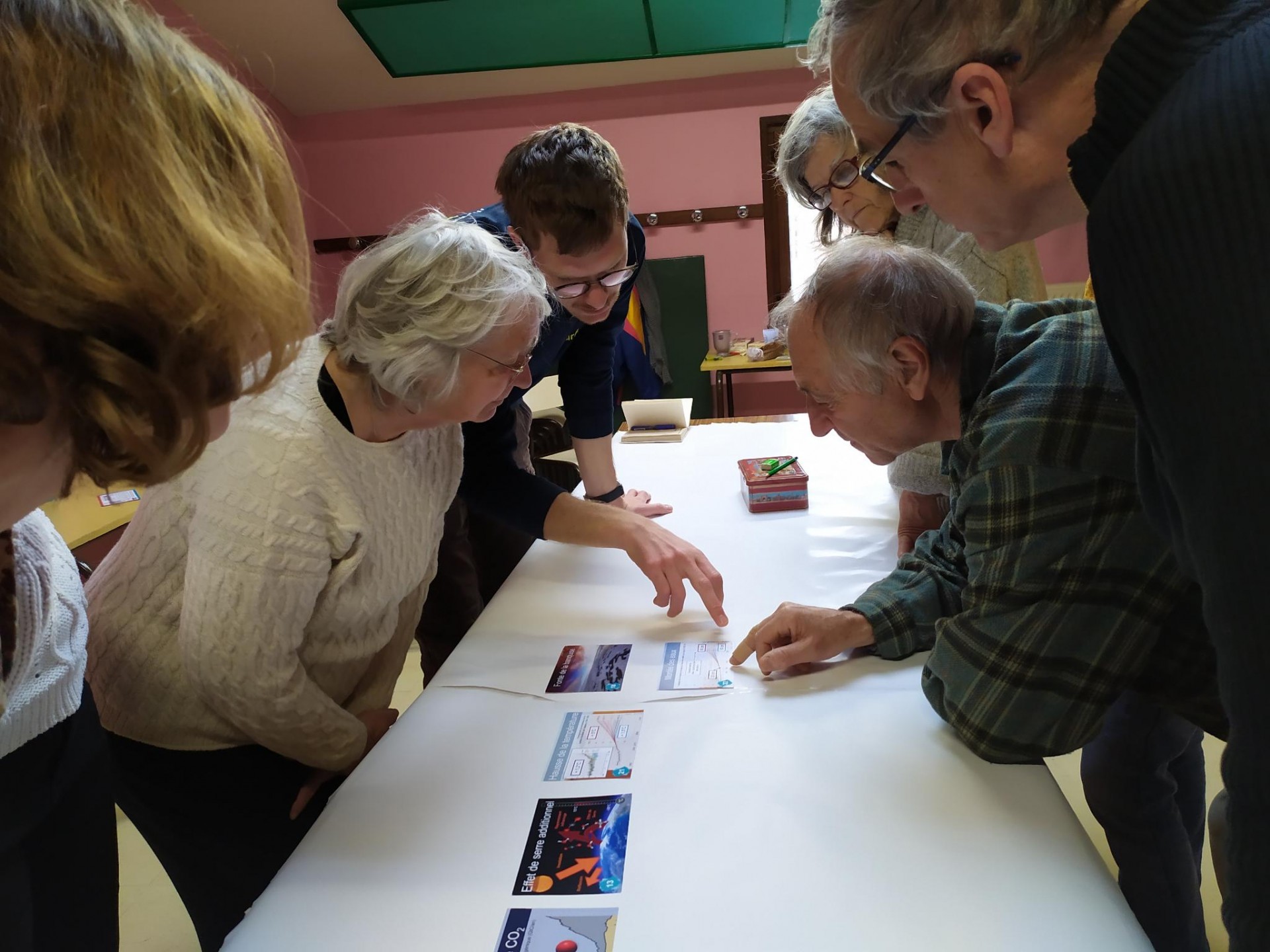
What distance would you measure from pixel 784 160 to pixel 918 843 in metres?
1.52

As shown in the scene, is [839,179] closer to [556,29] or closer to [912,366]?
[912,366]

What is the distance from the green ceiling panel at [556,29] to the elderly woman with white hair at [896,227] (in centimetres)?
274

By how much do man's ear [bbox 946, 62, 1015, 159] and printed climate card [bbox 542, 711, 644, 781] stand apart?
75 cm

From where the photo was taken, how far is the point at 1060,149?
2.15 ft

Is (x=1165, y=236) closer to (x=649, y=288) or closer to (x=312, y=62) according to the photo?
(x=649, y=288)

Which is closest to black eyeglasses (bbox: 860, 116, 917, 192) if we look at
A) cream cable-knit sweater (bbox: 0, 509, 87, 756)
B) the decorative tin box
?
the decorative tin box

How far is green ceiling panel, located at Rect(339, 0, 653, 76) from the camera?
4.09 m

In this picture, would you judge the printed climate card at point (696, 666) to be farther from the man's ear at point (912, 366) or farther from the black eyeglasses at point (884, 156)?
the black eyeglasses at point (884, 156)

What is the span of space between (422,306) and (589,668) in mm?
587

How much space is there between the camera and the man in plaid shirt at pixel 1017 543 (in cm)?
84

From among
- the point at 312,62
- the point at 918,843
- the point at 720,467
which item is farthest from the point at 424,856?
the point at 312,62

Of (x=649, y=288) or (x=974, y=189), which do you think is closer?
(x=974, y=189)

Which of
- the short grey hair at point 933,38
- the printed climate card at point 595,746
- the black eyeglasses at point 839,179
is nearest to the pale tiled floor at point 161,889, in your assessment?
the printed climate card at point 595,746

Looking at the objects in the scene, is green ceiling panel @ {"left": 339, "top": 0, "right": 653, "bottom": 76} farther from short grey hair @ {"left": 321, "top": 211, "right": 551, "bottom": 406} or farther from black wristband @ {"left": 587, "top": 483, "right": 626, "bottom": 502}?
short grey hair @ {"left": 321, "top": 211, "right": 551, "bottom": 406}
